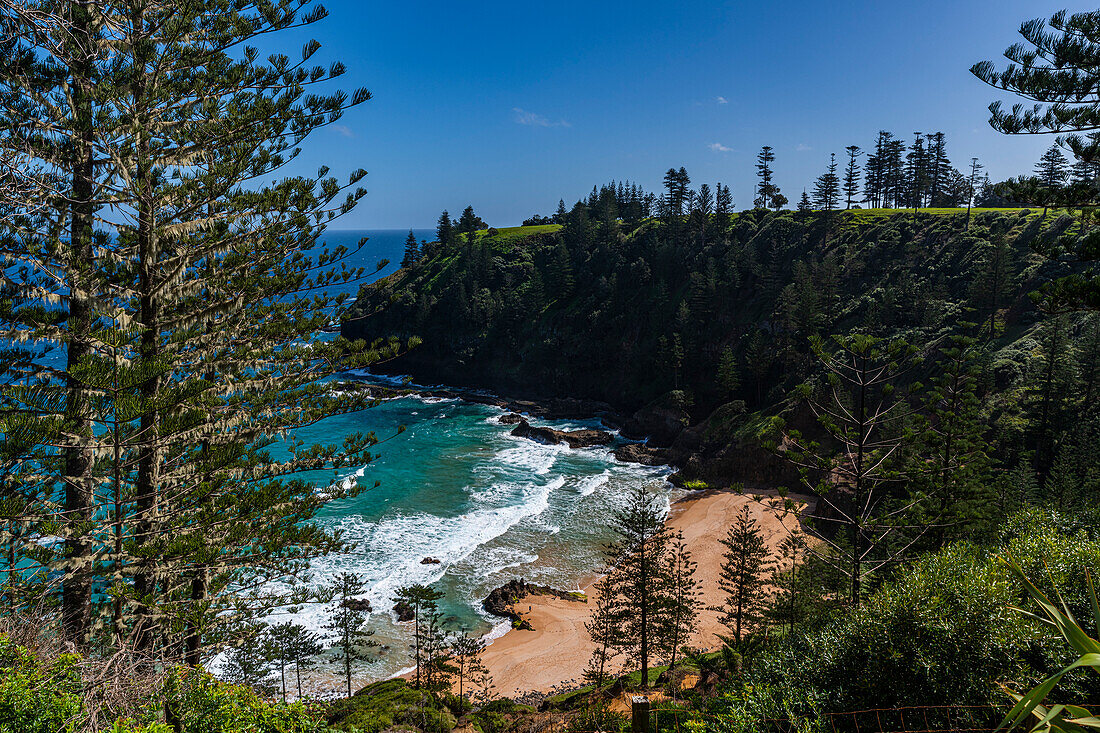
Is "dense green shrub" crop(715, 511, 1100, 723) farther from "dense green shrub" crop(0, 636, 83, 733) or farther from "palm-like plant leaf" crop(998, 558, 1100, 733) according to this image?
"dense green shrub" crop(0, 636, 83, 733)

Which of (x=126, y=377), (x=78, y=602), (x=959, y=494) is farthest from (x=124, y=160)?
(x=959, y=494)

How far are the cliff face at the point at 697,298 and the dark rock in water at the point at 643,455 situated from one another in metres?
3.63

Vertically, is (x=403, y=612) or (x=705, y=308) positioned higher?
(x=705, y=308)

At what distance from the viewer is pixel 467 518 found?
30109mm

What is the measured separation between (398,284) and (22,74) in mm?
74546

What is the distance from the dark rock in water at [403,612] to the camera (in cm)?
2138

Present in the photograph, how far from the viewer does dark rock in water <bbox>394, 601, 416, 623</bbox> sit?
2138 cm

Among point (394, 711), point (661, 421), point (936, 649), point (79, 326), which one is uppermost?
point (79, 326)

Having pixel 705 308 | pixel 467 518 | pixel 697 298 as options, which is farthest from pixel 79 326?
pixel 705 308

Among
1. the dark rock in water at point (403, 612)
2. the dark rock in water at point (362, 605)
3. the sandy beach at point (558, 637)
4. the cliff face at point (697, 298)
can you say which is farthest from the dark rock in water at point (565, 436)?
the dark rock in water at point (362, 605)

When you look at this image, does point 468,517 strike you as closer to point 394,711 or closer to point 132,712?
point 394,711

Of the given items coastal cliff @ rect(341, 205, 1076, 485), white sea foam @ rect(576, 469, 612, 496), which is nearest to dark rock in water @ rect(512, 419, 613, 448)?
coastal cliff @ rect(341, 205, 1076, 485)

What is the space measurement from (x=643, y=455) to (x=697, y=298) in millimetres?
18867

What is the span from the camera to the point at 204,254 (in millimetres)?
7188
